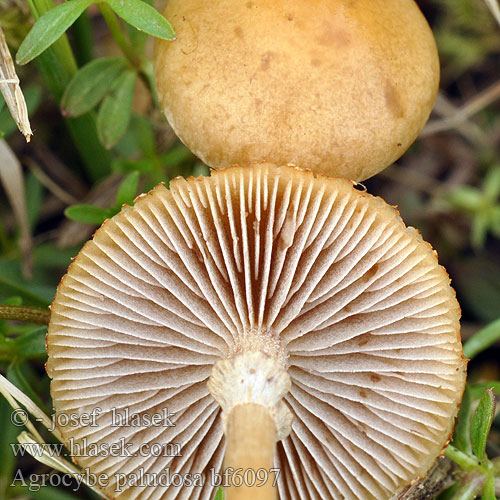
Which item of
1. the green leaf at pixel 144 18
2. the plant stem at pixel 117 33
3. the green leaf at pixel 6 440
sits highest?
the plant stem at pixel 117 33

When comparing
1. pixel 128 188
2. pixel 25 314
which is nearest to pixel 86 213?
pixel 128 188

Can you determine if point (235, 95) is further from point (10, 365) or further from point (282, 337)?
point (10, 365)

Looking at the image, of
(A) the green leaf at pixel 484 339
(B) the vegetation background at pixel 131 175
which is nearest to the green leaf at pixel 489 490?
(B) the vegetation background at pixel 131 175

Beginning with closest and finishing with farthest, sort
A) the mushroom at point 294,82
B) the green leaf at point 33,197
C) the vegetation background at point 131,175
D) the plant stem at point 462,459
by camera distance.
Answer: the mushroom at point 294,82, the plant stem at point 462,459, the vegetation background at point 131,175, the green leaf at point 33,197

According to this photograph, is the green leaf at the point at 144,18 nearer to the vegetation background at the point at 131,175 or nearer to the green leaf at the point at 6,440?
the vegetation background at the point at 131,175

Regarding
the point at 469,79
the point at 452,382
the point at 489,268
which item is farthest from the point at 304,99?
the point at 469,79

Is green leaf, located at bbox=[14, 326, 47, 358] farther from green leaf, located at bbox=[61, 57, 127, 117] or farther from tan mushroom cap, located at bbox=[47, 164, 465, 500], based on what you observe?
green leaf, located at bbox=[61, 57, 127, 117]

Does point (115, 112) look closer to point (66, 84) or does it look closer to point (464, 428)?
point (66, 84)
